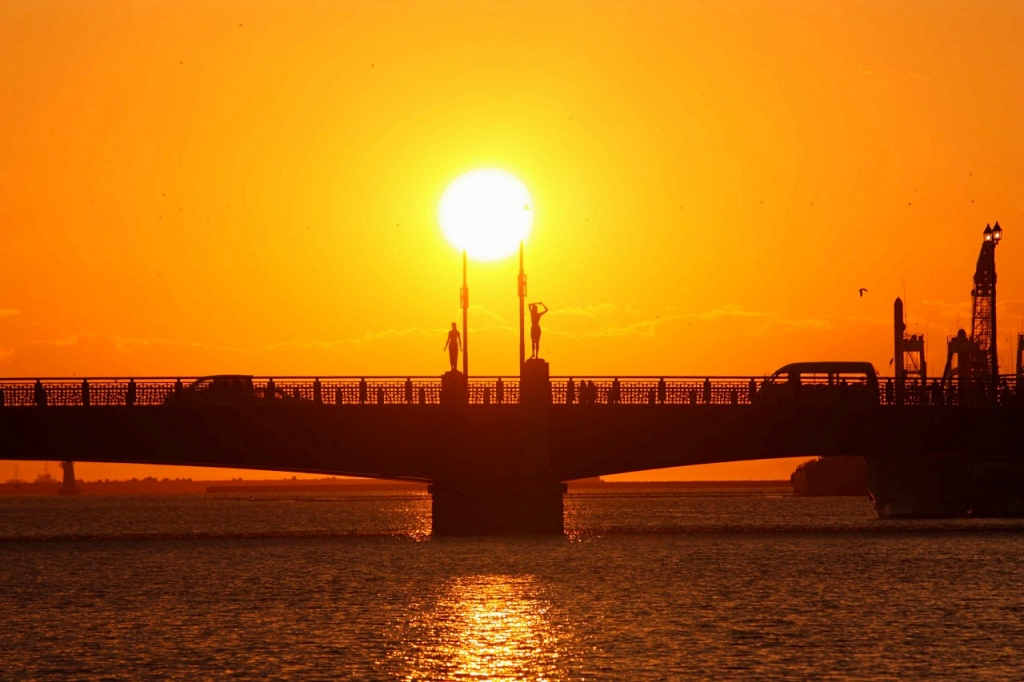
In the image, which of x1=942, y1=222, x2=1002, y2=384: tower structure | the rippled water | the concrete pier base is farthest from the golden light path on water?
x1=942, y1=222, x2=1002, y2=384: tower structure

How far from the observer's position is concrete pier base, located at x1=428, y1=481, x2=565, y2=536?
278ft

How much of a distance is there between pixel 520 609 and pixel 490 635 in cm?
678

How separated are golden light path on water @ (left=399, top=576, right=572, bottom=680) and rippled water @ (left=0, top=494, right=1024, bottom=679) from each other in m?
0.09

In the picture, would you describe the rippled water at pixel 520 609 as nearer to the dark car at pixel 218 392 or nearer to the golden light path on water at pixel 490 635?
the golden light path on water at pixel 490 635

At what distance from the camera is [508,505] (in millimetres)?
84750

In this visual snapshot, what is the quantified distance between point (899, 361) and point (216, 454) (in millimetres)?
96348

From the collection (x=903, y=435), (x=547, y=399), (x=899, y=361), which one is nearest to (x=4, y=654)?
(x=547, y=399)

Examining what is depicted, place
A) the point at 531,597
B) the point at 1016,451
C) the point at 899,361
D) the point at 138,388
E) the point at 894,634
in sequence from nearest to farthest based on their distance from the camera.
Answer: the point at 894,634, the point at 531,597, the point at 138,388, the point at 1016,451, the point at 899,361

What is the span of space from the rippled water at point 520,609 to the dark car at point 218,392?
739cm

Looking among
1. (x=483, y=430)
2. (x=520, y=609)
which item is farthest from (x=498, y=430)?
(x=520, y=609)

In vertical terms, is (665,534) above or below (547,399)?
below

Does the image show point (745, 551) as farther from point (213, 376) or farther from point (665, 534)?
point (213, 376)

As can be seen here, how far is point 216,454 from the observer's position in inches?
3226

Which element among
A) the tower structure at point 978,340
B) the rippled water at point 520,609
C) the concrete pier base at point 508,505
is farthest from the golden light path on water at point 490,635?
the tower structure at point 978,340
